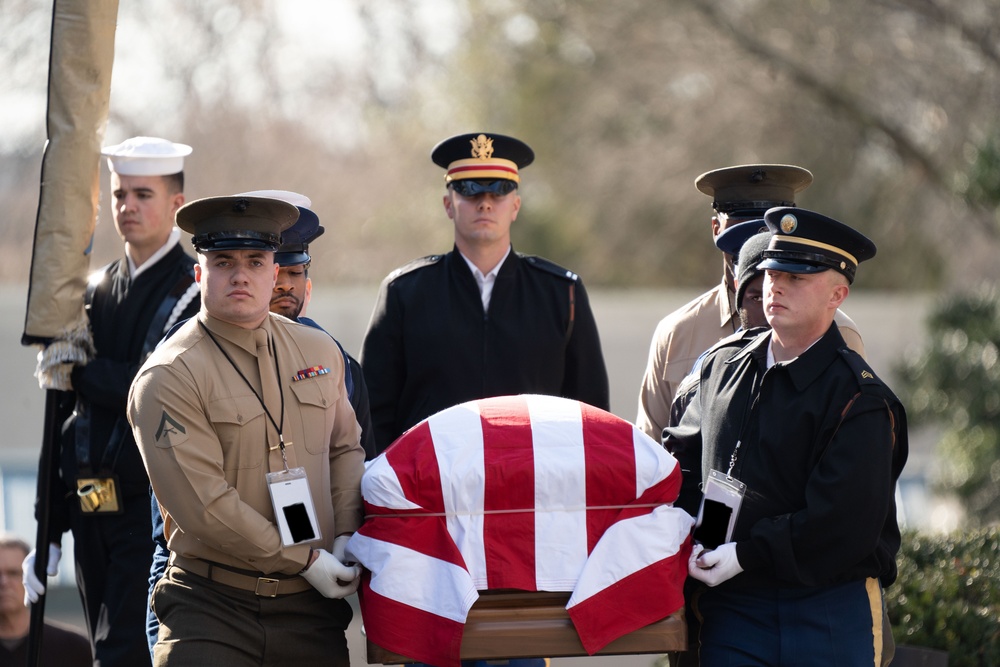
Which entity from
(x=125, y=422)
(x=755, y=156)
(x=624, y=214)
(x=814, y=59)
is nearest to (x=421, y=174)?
(x=624, y=214)

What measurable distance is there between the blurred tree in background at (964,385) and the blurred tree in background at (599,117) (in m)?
4.11

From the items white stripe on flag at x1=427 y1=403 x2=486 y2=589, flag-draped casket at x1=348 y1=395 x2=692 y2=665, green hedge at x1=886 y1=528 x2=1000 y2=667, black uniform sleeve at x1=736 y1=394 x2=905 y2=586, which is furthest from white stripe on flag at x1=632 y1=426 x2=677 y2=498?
green hedge at x1=886 y1=528 x2=1000 y2=667

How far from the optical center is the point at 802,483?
145 inches

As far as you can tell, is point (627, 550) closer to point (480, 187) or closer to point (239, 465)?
point (239, 465)

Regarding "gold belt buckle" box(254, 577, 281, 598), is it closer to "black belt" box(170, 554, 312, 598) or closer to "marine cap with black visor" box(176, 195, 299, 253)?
"black belt" box(170, 554, 312, 598)

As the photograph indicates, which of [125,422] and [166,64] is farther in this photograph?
[166,64]

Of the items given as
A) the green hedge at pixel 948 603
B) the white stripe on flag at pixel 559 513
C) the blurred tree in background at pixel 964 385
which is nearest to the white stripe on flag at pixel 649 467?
the white stripe on flag at pixel 559 513

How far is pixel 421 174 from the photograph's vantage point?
23.8 metres

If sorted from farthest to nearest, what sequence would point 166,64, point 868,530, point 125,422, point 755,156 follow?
point 166,64 → point 755,156 → point 125,422 → point 868,530

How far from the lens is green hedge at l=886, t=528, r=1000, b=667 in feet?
16.5

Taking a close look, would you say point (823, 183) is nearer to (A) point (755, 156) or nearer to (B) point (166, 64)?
(A) point (755, 156)

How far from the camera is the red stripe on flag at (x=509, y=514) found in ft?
11.9

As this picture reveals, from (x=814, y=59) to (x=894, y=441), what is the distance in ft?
41.8

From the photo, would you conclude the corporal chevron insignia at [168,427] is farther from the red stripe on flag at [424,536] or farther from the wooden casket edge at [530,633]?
the wooden casket edge at [530,633]
